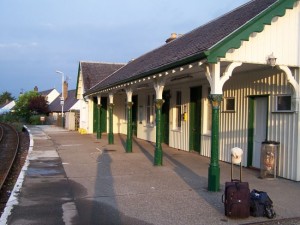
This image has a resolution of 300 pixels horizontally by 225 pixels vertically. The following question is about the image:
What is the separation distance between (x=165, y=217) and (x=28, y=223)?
7.36ft

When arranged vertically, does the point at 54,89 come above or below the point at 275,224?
above

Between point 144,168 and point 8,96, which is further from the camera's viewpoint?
point 8,96

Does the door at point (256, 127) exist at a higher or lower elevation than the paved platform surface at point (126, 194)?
higher

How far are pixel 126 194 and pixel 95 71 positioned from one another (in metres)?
22.2

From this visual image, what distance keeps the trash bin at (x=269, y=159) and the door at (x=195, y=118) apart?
4.69 meters

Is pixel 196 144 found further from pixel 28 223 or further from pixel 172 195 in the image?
pixel 28 223

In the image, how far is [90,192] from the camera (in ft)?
27.0

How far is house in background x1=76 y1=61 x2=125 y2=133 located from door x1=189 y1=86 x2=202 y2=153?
12931 mm

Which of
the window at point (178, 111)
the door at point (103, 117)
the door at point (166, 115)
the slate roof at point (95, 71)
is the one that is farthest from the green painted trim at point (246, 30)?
the slate roof at point (95, 71)

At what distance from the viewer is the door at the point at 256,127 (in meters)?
10.7

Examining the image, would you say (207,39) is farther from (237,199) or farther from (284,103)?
(237,199)

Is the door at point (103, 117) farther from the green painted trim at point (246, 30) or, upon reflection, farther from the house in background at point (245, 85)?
the green painted trim at point (246, 30)

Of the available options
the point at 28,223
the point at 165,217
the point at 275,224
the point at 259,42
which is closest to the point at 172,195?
the point at 165,217

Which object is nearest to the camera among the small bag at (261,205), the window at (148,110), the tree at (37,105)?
the small bag at (261,205)
